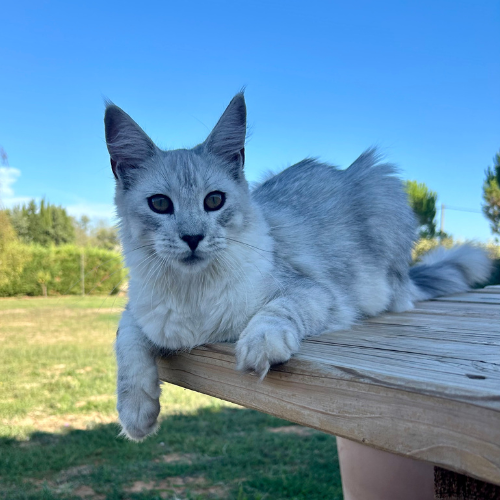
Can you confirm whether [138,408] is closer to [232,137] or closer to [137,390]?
[137,390]

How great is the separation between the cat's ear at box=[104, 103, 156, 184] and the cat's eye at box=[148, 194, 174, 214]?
0.18 meters

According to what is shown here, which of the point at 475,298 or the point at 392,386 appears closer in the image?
the point at 392,386

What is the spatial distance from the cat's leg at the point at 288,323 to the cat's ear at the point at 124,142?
63 centimetres

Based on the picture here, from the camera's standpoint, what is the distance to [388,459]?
1860 millimetres

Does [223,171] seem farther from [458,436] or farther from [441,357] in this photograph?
[458,436]

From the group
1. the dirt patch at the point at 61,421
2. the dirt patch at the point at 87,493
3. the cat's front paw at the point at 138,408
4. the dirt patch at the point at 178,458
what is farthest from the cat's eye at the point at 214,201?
the dirt patch at the point at 61,421

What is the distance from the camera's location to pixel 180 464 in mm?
3176

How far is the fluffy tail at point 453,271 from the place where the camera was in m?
2.53

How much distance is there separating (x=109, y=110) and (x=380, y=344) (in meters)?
1.02

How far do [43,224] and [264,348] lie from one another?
29.2 ft

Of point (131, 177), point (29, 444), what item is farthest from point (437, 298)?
point (29, 444)

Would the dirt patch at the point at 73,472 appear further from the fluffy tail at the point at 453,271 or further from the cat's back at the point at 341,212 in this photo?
the fluffy tail at the point at 453,271

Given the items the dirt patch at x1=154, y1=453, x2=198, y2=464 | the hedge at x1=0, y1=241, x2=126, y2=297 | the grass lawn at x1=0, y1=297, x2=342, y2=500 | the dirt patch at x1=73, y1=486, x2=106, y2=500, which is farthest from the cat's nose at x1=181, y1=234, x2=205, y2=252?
the hedge at x1=0, y1=241, x2=126, y2=297

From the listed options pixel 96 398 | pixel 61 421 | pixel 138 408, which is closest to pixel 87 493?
pixel 61 421
